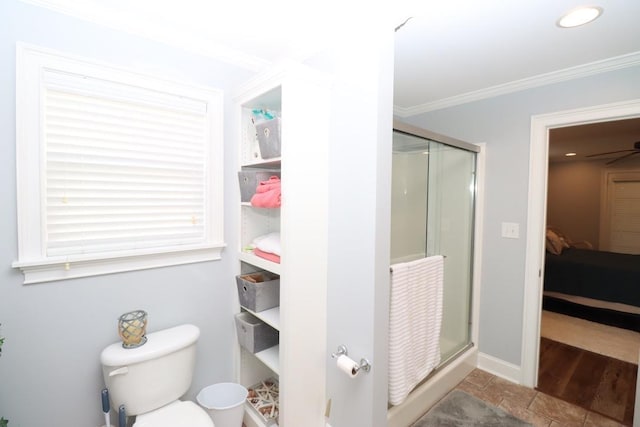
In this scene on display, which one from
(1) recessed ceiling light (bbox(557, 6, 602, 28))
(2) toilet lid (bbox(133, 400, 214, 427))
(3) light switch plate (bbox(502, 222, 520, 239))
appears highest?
(1) recessed ceiling light (bbox(557, 6, 602, 28))

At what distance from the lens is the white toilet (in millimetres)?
1316

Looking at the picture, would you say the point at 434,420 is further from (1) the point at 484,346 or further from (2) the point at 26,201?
(2) the point at 26,201

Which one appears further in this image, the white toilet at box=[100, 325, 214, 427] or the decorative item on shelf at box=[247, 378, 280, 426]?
the decorative item on shelf at box=[247, 378, 280, 426]

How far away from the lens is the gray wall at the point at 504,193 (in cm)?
215

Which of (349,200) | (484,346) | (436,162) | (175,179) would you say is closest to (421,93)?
(436,162)

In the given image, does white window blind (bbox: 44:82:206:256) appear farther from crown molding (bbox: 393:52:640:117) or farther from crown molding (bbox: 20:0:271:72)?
crown molding (bbox: 393:52:640:117)

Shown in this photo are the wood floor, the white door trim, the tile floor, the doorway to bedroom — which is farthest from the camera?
the doorway to bedroom

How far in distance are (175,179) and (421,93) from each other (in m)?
2.03

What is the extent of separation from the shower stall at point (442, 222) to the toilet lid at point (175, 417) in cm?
104

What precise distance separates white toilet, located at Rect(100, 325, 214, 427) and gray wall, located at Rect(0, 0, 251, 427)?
0.16m

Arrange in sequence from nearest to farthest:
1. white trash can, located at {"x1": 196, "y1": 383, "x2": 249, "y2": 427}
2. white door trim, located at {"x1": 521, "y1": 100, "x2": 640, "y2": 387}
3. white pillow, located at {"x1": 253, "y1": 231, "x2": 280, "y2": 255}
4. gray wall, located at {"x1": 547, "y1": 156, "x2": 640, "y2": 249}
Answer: white pillow, located at {"x1": 253, "y1": 231, "x2": 280, "y2": 255} → white trash can, located at {"x1": 196, "y1": 383, "x2": 249, "y2": 427} → white door trim, located at {"x1": 521, "y1": 100, "x2": 640, "y2": 387} → gray wall, located at {"x1": 547, "y1": 156, "x2": 640, "y2": 249}

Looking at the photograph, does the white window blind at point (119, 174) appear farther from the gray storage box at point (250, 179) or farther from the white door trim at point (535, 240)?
the white door trim at point (535, 240)

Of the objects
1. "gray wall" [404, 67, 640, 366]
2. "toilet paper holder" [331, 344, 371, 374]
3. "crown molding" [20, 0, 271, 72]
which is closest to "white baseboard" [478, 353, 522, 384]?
"gray wall" [404, 67, 640, 366]

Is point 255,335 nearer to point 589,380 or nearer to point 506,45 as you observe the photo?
point 506,45
